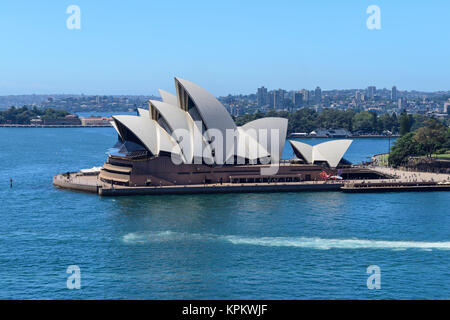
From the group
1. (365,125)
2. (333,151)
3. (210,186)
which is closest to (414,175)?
(333,151)

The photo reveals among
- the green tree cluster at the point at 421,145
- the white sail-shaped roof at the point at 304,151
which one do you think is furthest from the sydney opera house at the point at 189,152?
the green tree cluster at the point at 421,145

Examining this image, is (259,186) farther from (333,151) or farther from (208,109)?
(333,151)

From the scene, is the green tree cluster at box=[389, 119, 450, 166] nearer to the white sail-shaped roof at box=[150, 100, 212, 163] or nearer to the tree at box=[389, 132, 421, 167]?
the tree at box=[389, 132, 421, 167]

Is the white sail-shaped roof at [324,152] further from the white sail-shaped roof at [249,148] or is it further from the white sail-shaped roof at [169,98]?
the white sail-shaped roof at [169,98]

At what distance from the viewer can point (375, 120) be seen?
16575 centimetres

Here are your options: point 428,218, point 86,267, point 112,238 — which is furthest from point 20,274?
point 428,218

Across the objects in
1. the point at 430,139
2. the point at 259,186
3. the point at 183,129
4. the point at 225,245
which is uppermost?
the point at 183,129

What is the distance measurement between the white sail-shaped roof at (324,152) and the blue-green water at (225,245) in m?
7.65

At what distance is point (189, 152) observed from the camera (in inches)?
2485

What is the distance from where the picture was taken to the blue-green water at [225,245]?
32031 mm

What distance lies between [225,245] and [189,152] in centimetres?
2434

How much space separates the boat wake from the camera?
131 feet
